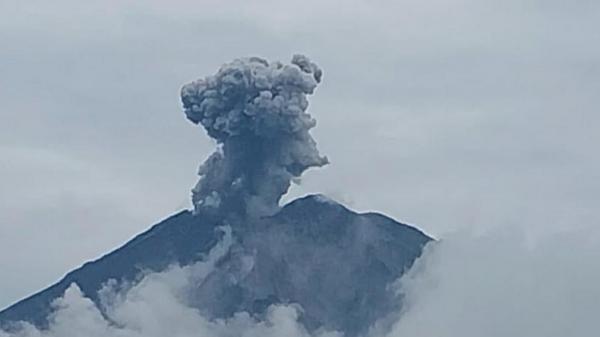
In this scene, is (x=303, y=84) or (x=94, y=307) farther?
(x=94, y=307)

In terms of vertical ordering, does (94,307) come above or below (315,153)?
above

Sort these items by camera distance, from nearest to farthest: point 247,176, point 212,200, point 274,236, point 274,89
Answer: point 274,89
point 247,176
point 212,200
point 274,236

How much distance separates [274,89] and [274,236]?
5335 centimetres

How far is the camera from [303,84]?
476ft

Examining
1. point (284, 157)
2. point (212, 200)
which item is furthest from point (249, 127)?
point (212, 200)

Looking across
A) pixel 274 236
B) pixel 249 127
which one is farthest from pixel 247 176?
pixel 274 236

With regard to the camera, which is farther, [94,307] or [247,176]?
[94,307]

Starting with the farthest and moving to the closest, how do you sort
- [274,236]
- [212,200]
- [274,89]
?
[274,236]
[212,200]
[274,89]

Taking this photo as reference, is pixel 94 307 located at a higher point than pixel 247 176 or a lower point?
higher

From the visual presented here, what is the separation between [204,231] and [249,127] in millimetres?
49536

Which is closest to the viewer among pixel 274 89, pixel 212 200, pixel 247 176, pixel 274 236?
pixel 274 89

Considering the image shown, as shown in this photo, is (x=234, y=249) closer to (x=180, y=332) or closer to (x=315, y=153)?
(x=180, y=332)

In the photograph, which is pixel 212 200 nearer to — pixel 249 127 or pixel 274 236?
pixel 249 127

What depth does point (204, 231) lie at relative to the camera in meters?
196
